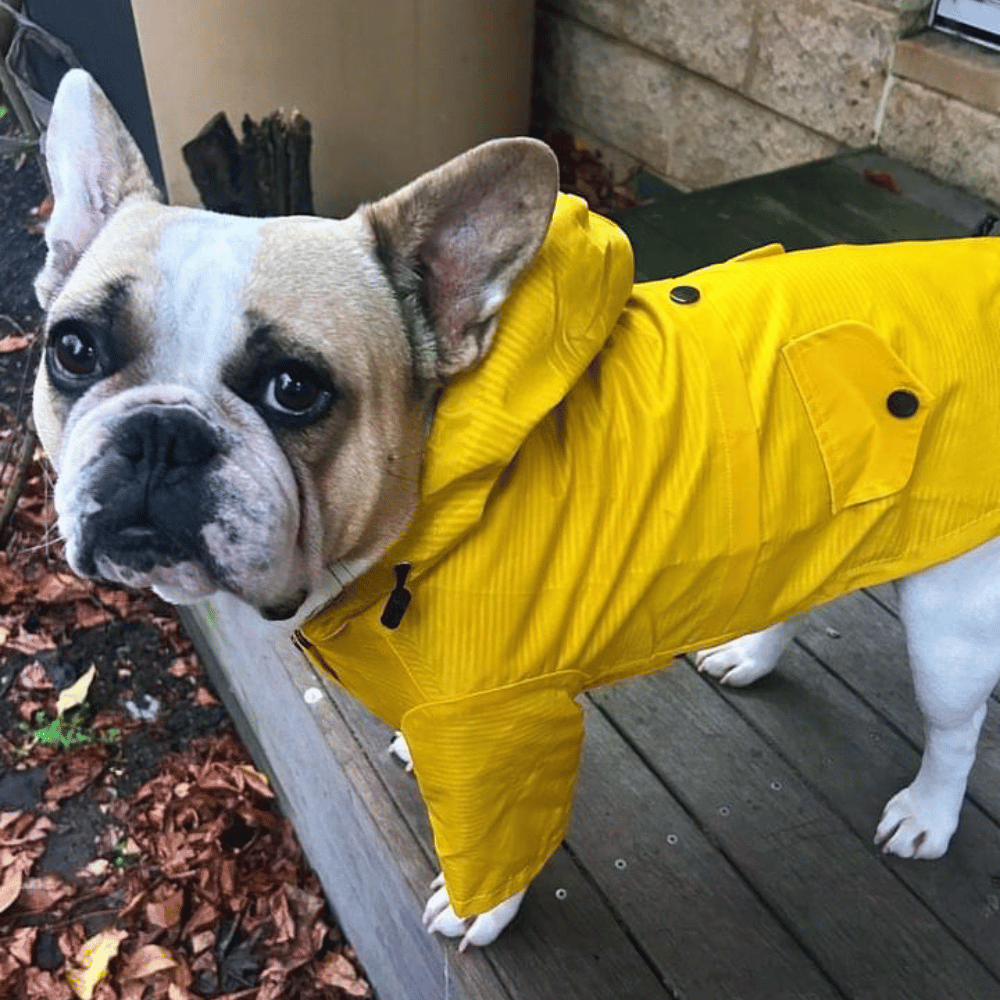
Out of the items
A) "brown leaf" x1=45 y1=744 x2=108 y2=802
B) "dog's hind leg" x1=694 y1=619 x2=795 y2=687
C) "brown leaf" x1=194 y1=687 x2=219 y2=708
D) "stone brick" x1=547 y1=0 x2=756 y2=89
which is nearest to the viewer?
"dog's hind leg" x1=694 y1=619 x2=795 y2=687

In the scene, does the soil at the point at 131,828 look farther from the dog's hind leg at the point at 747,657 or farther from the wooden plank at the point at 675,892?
the dog's hind leg at the point at 747,657

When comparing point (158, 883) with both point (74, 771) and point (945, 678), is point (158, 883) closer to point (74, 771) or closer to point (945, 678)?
point (74, 771)

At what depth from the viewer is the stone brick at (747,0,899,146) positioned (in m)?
3.40

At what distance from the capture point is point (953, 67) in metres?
3.18

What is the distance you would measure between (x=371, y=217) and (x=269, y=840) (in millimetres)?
1884

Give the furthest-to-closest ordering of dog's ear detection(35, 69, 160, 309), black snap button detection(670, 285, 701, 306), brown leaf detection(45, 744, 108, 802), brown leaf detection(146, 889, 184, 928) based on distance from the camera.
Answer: brown leaf detection(45, 744, 108, 802) → brown leaf detection(146, 889, 184, 928) → black snap button detection(670, 285, 701, 306) → dog's ear detection(35, 69, 160, 309)

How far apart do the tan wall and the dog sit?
2284mm

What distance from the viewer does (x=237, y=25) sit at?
366 centimetres

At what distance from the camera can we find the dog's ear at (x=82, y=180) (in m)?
1.60

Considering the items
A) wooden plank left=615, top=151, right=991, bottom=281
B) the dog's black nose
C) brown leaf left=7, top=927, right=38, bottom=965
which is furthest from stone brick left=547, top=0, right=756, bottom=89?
brown leaf left=7, top=927, right=38, bottom=965

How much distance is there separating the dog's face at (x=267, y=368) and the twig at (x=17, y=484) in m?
2.05

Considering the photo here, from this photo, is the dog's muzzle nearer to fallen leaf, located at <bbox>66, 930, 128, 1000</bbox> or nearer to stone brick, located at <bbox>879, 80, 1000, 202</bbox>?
fallen leaf, located at <bbox>66, 930, 128, 1000</bbox>

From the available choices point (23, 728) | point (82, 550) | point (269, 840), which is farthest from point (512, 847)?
point (23, 728)

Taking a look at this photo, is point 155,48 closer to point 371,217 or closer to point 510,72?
point 510,72
